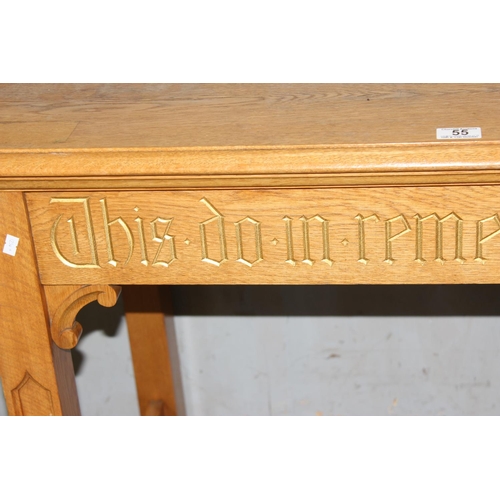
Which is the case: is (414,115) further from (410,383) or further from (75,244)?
(410,383)

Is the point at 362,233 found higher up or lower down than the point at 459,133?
lower down

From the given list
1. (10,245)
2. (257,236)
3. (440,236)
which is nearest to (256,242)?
(257,236)

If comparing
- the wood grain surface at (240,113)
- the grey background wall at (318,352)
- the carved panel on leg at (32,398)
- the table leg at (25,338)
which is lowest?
the grey background wall at (318,352)

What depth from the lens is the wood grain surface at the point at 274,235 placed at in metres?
1.41

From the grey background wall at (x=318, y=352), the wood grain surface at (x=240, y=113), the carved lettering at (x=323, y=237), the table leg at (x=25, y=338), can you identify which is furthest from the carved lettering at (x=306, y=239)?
the grey background wall at (x=318, y=352)

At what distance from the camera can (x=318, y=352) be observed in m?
2.28

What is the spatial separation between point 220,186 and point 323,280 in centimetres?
22

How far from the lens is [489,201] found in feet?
4.58

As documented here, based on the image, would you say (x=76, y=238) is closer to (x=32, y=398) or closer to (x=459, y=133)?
(x=32, y=398)

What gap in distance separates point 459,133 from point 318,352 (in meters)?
0.98

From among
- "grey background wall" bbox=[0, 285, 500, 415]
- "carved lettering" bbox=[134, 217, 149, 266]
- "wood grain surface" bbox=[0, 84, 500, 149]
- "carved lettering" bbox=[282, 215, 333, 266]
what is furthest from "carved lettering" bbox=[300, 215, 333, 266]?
"grey background wall" bbox=[0, 285, 500, 415]

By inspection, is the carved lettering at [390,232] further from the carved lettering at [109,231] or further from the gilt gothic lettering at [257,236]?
the carved lettering at [109,231]

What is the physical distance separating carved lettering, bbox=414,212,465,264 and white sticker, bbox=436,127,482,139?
0.36 ft

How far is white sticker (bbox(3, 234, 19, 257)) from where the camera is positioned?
1.49m
